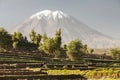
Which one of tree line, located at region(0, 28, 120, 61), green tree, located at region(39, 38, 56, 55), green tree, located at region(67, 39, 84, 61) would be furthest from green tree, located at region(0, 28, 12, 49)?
green tree, located at region(67, 39, 84, 61)

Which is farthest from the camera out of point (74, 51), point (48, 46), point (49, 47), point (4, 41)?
point (4, 41)

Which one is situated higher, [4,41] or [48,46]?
[4,41]

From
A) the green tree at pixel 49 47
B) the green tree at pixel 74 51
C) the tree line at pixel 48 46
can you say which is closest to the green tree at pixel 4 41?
the tree line at pixel 48 46

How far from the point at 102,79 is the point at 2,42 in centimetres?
8823

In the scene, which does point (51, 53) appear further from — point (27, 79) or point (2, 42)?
point (27, 79)

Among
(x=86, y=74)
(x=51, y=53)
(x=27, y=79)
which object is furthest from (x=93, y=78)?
(x=51, y=53)

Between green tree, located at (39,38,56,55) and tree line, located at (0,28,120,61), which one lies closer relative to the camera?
tree line, located at (0,28,120,61)

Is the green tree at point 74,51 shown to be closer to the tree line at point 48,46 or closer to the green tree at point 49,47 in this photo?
the tree line at point 48,46

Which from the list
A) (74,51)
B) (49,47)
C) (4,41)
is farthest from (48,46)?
(4,41)

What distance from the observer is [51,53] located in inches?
5669

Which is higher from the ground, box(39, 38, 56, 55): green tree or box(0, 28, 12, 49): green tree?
box(0, 28, 12, 49): green tree

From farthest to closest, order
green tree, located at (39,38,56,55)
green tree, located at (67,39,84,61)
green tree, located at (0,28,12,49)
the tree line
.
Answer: green tree, located at (0,28,12,49) → green tree, located at (39,38,56,55) → the tree line → green tree, located at (67,39,84,61)

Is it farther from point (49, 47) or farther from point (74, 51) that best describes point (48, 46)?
point (74, 51)

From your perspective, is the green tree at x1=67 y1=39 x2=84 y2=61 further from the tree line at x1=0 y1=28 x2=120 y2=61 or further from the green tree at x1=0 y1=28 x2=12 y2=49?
the green tree at x1=0 y1=28 x2=12 y2=49
